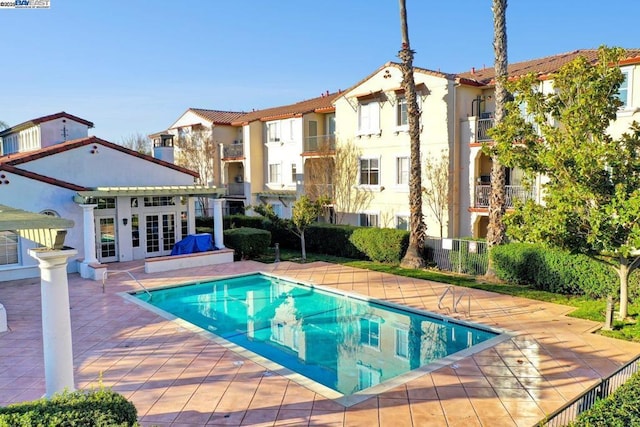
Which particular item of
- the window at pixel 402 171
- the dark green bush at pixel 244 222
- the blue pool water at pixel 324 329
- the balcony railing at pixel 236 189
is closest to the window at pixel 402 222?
the window at pixel 402 171

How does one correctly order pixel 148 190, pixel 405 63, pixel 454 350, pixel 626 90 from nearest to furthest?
1. pixel 454 350
2. pixel 626 90
3. pixel 405 63
4. pixel 148 190

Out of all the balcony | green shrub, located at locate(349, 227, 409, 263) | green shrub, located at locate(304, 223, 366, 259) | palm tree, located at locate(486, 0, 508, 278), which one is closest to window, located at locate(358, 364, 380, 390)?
palm tree, located at locate(486, 0, 508, 278)

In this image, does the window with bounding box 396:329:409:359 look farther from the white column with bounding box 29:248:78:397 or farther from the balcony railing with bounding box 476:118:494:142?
the balcony railing with bounding box 476:118:494:142

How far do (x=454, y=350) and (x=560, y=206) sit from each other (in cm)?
436

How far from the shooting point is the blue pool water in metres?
10.9

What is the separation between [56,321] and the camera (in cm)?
771

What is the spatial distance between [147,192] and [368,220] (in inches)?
498

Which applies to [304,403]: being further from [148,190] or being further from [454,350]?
[148,190]

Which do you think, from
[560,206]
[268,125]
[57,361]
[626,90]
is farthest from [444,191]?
[57,361]

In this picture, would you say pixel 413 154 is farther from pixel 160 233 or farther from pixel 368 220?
pixel 160 233

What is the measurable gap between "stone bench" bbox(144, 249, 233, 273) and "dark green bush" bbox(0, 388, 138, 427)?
15.7m

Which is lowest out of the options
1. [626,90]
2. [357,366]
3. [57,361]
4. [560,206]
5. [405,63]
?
[357,366]

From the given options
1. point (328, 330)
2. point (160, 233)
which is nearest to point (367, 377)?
point (328, 330)

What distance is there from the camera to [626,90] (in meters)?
19.0
